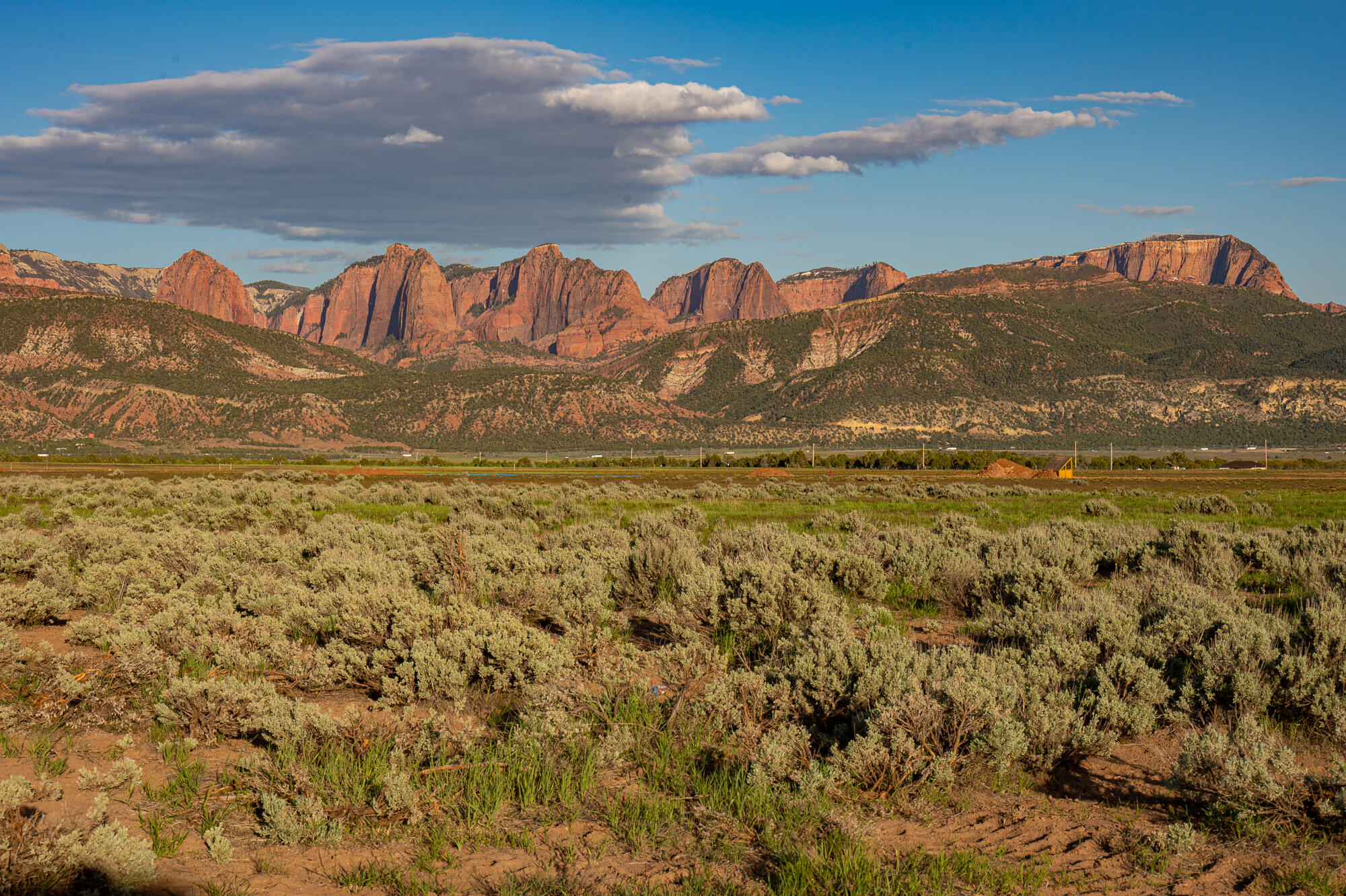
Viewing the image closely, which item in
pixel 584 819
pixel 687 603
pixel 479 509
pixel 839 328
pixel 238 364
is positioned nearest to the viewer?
pixel 584 819

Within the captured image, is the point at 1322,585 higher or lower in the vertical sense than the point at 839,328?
lower

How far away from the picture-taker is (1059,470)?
59969 millimetres

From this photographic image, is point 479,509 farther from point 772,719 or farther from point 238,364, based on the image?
point 238,364

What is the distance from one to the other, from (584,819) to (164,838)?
2.54 meters

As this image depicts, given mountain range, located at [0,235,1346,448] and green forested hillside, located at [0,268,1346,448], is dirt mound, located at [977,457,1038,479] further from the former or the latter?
green forested hillside, located at [0,268,1346,448]

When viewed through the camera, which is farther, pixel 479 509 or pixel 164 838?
pixel 479 509

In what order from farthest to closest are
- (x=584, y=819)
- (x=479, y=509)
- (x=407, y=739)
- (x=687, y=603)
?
(x=479, y=509) < (x=687, y=603) < (x=407, y=739) < (x=584, y=819)

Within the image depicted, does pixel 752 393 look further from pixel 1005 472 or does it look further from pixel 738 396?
pixel 1005 472

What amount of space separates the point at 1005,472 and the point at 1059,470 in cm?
387

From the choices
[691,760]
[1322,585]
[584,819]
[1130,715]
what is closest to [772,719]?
[691,760]

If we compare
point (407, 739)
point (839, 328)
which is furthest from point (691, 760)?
point (839, 328)

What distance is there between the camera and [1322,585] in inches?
450

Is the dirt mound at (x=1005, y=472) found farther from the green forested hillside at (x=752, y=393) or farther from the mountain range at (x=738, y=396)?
the green forested hillside at (x=752, y=393)

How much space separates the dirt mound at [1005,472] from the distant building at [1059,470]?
790mm
